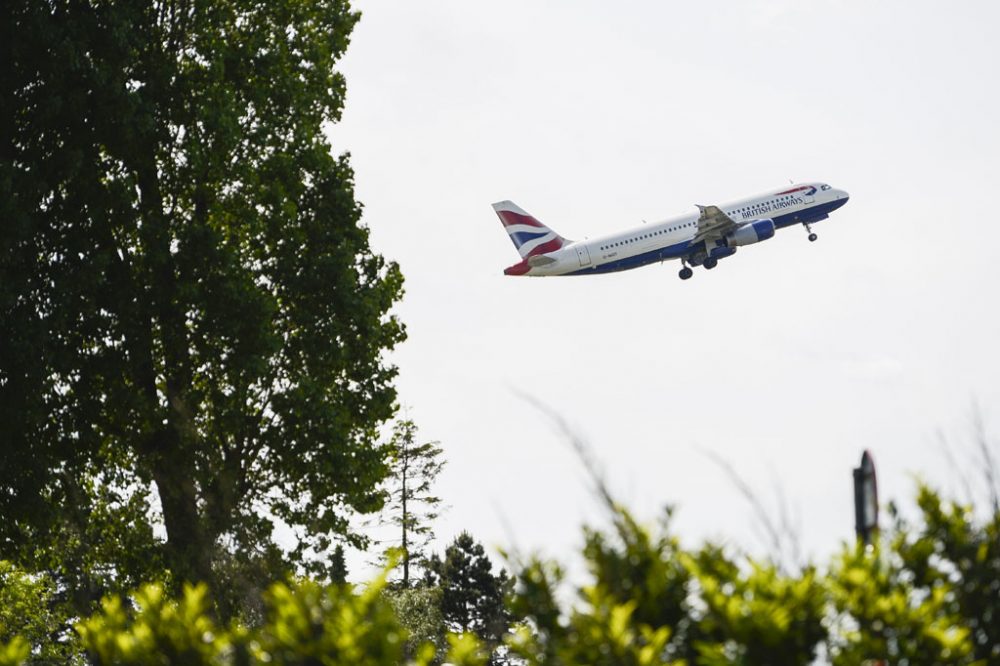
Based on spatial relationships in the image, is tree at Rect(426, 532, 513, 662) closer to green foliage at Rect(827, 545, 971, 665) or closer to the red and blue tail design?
the red and blue tail design

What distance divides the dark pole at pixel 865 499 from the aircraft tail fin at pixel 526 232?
6886 centimetres

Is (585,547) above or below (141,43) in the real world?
below

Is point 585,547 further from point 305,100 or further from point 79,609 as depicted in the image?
point 305,100

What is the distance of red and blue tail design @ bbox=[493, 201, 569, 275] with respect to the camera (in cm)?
7788

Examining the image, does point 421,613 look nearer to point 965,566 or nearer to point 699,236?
point 699,236

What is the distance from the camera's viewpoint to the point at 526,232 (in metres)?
79.1

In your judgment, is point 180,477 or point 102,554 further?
point 102,554

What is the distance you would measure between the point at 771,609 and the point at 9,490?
1877 centimetres

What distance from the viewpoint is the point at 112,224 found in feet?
79.7

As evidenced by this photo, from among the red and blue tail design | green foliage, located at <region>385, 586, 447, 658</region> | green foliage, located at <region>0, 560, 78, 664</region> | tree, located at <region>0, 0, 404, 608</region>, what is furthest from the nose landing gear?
tree, located at <region>0, 0, 404, 608</region>

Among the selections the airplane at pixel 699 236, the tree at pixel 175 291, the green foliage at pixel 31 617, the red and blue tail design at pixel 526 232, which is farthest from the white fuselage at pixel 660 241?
the tree at pixel 175 291

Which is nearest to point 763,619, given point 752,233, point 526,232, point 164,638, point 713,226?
point 164,638

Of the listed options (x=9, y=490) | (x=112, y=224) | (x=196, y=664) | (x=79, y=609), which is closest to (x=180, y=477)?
(x=9, y=490)

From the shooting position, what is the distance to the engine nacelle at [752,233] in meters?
69.4
